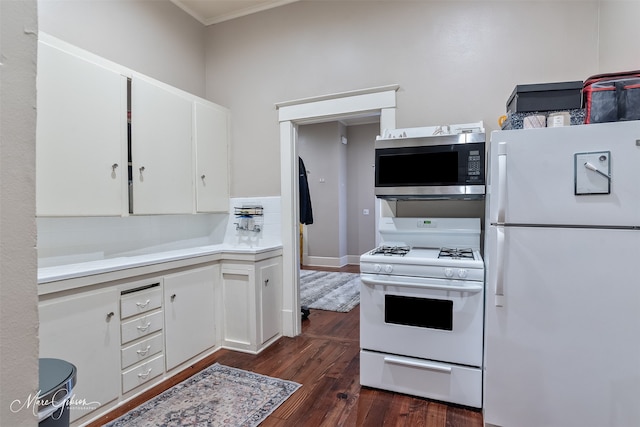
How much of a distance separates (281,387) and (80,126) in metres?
2.14

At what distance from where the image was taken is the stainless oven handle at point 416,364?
2.03 m

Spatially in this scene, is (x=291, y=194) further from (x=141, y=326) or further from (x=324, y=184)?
(x=324, y=184)

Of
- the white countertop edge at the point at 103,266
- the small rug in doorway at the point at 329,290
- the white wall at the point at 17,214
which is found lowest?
the small rug in doorway at the point at 329,290

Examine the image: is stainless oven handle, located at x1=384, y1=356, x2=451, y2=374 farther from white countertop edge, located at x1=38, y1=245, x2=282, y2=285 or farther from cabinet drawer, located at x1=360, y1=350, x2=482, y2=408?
white countertop edge, located at x1=38, y1=245, x2=282, y2=285

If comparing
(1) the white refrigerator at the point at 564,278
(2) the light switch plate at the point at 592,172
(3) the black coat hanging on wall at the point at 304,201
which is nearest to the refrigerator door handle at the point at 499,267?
(1) the white refrigerator at the point at 564,278

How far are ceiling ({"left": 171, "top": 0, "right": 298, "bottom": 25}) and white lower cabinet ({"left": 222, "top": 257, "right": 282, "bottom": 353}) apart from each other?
97.6 inches

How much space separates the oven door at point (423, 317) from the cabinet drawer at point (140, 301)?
1.44 meters

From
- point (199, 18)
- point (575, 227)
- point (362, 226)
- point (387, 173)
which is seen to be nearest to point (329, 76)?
point (387, 173)

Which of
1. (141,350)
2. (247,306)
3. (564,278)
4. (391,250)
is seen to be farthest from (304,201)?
(564,278)

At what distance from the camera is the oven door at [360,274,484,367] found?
1980 mm

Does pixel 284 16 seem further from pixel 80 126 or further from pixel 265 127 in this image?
pixel 80 126

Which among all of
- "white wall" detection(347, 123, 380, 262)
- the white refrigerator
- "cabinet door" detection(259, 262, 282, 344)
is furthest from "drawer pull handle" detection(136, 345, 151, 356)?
"white wall" detection(347, 123, 380, 262)

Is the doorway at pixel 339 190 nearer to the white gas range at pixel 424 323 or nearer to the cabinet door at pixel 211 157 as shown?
the cabinet door at pixel 211 157

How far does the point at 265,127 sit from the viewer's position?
10.8 ft
